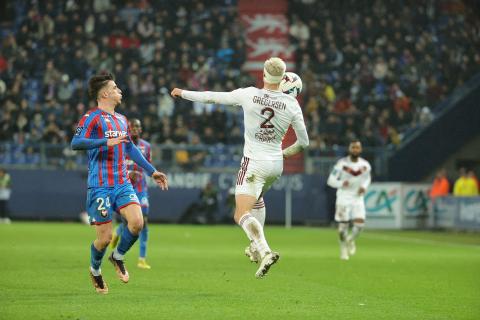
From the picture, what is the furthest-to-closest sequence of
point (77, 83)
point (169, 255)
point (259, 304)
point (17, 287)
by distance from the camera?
point (77, 83), point (169, 255), point (17, 287), point (259, 304)

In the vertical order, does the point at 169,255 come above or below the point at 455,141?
below

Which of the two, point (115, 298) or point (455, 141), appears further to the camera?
point (455, 141)

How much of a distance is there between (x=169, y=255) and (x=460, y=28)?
22997mm

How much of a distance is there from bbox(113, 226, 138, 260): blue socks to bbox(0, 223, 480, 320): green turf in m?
0.44

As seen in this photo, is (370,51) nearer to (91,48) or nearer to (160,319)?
(91,48)

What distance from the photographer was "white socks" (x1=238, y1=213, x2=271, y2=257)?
458 inches

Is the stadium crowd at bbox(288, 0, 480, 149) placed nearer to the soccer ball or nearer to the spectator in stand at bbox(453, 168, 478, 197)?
the spectator in stand at bbox(453, 168, 478, 197)

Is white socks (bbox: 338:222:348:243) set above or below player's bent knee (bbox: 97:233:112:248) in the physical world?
below

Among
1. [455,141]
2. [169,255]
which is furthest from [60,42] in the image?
[169,255]

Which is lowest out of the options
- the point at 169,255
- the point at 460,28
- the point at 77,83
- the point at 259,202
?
the point at 169,255

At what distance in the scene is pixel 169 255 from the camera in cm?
2028

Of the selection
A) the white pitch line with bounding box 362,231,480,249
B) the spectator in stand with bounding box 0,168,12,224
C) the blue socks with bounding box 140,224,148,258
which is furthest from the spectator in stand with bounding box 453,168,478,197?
the blue socks with bounding box 140,224,148,258

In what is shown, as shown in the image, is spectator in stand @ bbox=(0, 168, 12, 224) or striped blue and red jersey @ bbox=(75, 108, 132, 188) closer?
striped blue and red jersey @ bbox=(75, 108, 132, 188)

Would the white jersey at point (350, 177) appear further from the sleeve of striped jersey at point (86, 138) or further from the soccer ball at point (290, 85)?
the sleeve of striped jersey at point (86, 138)
